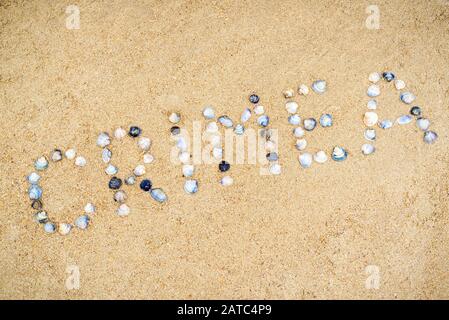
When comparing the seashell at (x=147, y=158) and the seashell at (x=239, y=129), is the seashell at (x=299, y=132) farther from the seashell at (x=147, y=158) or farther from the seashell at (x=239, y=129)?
the seashell at (x=147, y=158)

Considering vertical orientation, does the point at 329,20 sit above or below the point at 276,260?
above

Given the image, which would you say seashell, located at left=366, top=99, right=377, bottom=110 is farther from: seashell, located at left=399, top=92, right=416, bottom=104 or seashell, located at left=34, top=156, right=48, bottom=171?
seashell, located at left=34, top=156, right=48, bottom=171

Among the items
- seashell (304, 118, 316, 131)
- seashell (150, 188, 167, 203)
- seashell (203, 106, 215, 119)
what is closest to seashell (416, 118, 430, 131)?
seashell (304, 118, 316, 131)

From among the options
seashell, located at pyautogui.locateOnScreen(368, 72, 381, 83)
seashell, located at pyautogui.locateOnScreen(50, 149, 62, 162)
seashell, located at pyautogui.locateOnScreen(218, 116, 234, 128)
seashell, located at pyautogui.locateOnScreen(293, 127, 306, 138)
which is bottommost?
seashell, located at pyautogui.locateOnScreen(50, 149, 62, 162)

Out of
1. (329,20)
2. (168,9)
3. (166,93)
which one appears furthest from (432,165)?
(168,9)

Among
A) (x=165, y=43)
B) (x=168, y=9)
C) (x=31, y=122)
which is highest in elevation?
(x=168, y=9)

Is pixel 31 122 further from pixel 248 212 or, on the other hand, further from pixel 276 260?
pixel 276 260
